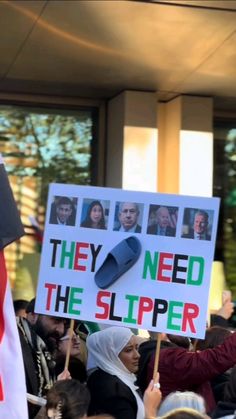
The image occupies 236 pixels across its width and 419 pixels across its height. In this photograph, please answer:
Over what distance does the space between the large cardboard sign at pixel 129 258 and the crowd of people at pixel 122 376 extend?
24 cm

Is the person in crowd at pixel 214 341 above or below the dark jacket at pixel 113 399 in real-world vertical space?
above

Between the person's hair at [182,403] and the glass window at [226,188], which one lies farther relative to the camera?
the glass window at [226,188]

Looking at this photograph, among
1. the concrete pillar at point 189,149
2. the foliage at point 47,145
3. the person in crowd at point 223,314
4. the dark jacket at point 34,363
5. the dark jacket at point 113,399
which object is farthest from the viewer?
the foliage at point 47,145

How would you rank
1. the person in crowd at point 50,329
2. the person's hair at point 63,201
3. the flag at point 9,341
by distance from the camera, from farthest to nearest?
1. the person in crowd at point 50,329
2. the person's hair at point 63,201
3. the flag at point 9,341

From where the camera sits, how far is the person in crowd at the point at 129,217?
460 centimetres

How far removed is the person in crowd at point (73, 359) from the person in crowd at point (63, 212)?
0.75 metres

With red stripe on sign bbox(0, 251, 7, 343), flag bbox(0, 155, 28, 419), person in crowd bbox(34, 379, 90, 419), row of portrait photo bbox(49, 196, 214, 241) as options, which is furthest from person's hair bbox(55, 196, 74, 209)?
person in crowd bbox(34, 379, 90, 419)

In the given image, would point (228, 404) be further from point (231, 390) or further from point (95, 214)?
point (95, 214)

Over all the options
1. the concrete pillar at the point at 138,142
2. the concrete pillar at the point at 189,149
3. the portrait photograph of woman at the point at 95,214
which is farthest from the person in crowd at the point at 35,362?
the concrete pillar at the point at 189,149

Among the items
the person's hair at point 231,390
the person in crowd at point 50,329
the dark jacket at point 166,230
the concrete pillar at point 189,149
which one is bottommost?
the person's hair at point 231,390

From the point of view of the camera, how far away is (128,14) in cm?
645

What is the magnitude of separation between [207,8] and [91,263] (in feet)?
8.64

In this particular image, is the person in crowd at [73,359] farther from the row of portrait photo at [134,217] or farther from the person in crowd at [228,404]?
the person in crowd at [228,404]

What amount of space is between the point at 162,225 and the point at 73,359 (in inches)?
45.4
